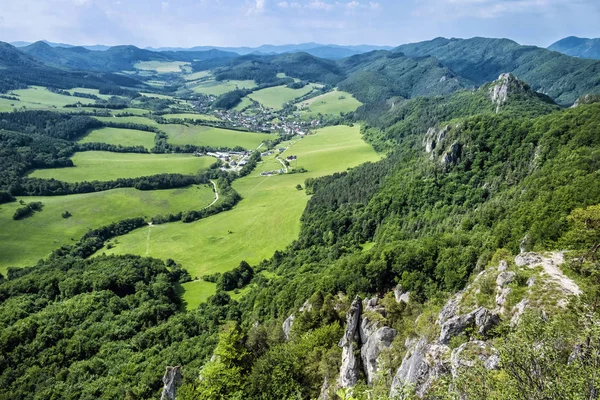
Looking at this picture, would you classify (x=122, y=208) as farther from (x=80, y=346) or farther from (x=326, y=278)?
(x=326, y=278)

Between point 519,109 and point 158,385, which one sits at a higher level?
point 519,109

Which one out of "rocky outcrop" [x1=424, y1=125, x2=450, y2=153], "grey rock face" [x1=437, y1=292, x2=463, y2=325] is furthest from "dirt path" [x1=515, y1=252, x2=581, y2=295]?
"rocky outcrop" [x1=424, y1=125, x2=450, y2=153]

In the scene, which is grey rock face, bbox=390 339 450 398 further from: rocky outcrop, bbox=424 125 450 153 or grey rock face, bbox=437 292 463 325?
rocky outcrop, bbox=424 125 450 153

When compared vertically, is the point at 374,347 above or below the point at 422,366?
below

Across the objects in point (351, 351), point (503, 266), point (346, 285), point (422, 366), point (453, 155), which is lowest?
point (346, 285)

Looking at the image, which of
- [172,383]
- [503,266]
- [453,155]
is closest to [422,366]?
[503,266]

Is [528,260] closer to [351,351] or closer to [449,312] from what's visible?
[449,312]

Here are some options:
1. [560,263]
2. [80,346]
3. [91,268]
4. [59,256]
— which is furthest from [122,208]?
[560,263]
